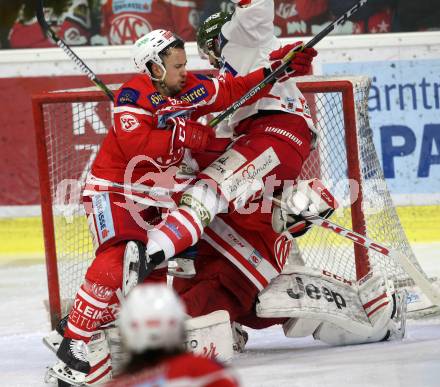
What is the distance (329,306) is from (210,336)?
1.44 feet

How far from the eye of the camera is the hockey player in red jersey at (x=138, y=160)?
3.07 meters

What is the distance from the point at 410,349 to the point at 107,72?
9.58ft

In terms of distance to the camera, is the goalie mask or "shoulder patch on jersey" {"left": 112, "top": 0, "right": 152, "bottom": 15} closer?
the goalie mask

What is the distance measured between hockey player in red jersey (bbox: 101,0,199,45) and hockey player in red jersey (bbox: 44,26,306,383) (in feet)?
8.27

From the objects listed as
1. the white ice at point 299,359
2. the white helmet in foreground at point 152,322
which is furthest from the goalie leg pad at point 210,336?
the white helmet in foreground at point 152,322

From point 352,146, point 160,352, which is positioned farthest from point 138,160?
point 160,352

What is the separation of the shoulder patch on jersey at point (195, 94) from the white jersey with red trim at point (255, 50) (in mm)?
201

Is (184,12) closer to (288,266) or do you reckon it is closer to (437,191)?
(437,191)

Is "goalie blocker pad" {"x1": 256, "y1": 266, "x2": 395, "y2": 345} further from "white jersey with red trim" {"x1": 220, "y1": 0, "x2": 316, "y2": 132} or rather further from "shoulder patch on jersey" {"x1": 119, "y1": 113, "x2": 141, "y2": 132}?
"shoulder patch on jersey" {"x1": 119, "y1": 113, "x2": 141, "y2": 132}

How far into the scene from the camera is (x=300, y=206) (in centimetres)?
339

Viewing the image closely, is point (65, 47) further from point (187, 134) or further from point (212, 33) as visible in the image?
point (187, 134)

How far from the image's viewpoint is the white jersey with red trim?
339 centimetres

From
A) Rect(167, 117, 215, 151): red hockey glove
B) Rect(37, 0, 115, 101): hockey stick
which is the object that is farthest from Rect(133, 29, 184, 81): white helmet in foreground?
Rect(37, 0, 115, 101): hockey stick

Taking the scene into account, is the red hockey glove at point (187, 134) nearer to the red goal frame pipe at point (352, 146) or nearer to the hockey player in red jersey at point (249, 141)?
the hockey player in red jersey at point (249, 141)
